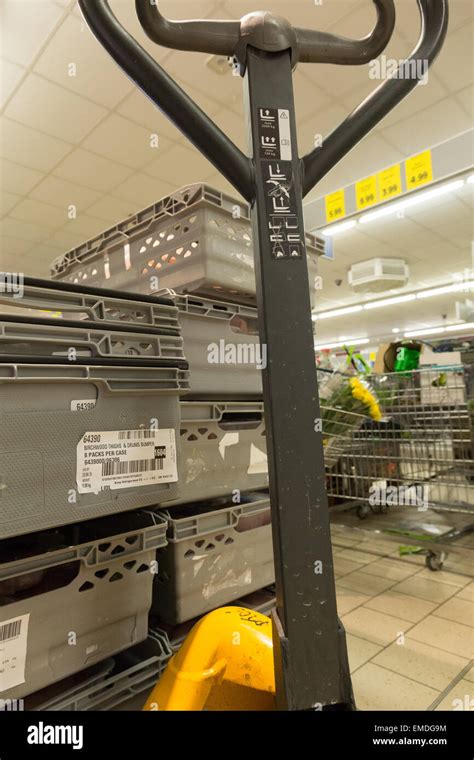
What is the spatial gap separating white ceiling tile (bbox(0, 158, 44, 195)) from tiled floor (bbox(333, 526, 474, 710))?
11.7 feet

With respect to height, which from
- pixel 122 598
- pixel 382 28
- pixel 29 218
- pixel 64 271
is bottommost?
pixel 122 598

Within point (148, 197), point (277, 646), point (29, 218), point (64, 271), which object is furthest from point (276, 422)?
point (29, 218)

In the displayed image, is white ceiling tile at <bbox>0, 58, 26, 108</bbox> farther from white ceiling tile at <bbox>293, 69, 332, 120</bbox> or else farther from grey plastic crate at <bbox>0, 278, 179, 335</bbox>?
grey plastic crate at <bbox>0, 278, 179, 335</bbox>

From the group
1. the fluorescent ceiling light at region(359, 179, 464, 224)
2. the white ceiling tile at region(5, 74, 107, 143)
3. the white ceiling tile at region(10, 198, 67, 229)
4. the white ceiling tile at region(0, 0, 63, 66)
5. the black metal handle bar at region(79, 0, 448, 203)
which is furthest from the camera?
the fluorescent ceiling light at region(359, 179, 464, 224)

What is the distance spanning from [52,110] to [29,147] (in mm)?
469

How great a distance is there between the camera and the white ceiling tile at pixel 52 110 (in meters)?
2.64

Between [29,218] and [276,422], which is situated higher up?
Result: [29,218]

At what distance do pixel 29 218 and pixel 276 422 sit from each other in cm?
444

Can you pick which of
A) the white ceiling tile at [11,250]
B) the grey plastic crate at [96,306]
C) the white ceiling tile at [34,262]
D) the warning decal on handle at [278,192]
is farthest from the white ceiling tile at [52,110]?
the warning decal on handle at [278,192]

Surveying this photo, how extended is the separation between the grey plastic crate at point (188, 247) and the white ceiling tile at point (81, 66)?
1570 mm

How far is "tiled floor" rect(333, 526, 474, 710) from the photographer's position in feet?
3.77

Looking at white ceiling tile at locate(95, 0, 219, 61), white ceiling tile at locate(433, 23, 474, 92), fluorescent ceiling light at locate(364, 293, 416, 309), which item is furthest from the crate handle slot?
fluorescent ceiling light at locate(364, 293, 416, 309)

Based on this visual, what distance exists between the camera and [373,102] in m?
0.76
